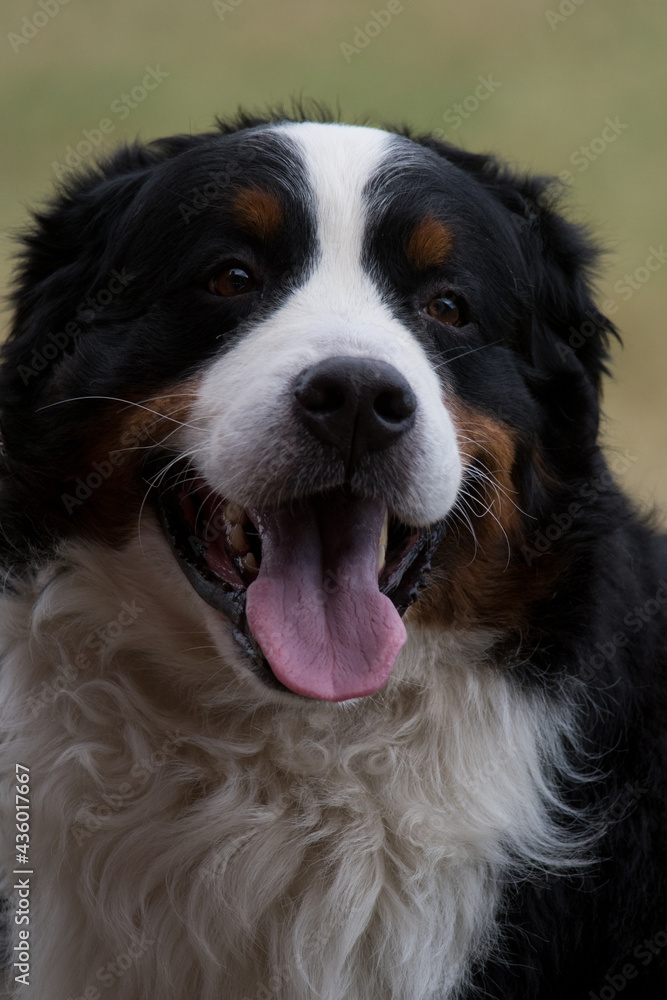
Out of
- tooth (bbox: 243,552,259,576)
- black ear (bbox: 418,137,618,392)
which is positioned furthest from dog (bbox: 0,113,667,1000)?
black ear (bbox: 418,137,618,392)

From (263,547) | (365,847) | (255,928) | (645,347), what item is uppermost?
(263,547)

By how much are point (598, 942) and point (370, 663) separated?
3.46 ft

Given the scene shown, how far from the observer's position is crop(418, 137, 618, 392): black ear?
141 inches

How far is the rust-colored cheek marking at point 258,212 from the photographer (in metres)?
3.14

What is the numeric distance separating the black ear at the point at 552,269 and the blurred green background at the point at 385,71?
768 centimetres

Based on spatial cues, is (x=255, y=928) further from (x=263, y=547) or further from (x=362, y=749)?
(x=263, y=547)

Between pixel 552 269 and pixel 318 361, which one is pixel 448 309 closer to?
pixel 552 269

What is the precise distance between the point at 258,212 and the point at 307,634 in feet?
3.80

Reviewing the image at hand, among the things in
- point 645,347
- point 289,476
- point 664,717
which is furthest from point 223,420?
point 645,347

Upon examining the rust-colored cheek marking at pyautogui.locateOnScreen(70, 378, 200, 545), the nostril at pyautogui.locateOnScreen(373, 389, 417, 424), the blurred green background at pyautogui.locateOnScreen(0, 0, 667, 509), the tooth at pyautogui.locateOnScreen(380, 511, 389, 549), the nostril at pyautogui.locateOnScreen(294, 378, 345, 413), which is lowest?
the blurred green background at pyautogui.locateOnScreen(0, 0, 667, 509)

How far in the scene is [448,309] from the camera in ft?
10.9

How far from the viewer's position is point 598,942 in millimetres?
3166

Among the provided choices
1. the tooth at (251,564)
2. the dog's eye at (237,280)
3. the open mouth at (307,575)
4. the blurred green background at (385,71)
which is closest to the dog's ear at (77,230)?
the dog's eye at (237,280)

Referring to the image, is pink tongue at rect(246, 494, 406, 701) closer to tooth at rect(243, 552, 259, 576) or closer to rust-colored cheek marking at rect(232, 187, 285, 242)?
tooth at rect(243, 552, 259, 576)
